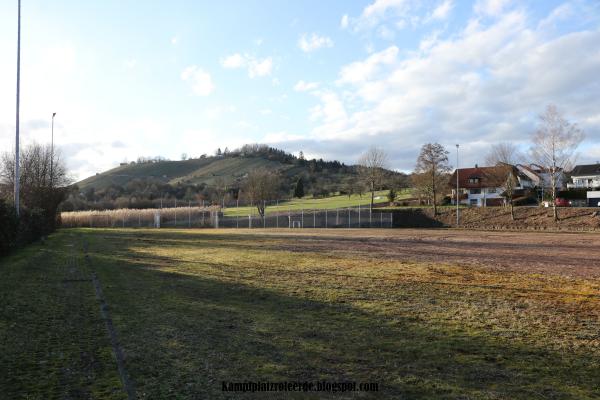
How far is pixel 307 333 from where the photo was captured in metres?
6.91

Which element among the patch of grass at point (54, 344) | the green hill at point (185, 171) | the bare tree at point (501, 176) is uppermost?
the green hill at point (185, 171)

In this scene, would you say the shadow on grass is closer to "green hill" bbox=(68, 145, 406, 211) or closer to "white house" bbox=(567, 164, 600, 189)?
"green hill" bbox=(68, 145, 406, 211)

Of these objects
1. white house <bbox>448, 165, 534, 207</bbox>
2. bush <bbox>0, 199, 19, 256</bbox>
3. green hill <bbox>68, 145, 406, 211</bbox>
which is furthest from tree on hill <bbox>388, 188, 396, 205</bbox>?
bush <bbox>0, 199, 19, 256</bbox>

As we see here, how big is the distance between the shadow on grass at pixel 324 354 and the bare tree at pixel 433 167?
5230 cm

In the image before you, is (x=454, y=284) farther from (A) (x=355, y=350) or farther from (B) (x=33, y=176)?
(B) (x=33, y=176)

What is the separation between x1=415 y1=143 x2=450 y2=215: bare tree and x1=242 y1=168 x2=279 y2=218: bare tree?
20.9 meters

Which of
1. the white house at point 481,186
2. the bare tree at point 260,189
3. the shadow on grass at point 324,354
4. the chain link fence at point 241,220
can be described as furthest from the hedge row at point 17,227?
the white house at point 481,186

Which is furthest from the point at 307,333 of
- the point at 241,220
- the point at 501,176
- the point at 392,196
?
the point at 392,196

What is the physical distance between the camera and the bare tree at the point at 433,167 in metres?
58.7

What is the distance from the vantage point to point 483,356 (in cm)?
580

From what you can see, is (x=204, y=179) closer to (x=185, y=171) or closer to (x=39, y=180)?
(x=185, y=171)

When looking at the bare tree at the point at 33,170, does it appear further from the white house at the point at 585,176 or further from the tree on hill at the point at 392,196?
the white house at the point at 585,176

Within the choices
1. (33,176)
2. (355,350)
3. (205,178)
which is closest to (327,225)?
(33,176)

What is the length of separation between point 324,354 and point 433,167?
55.8m
